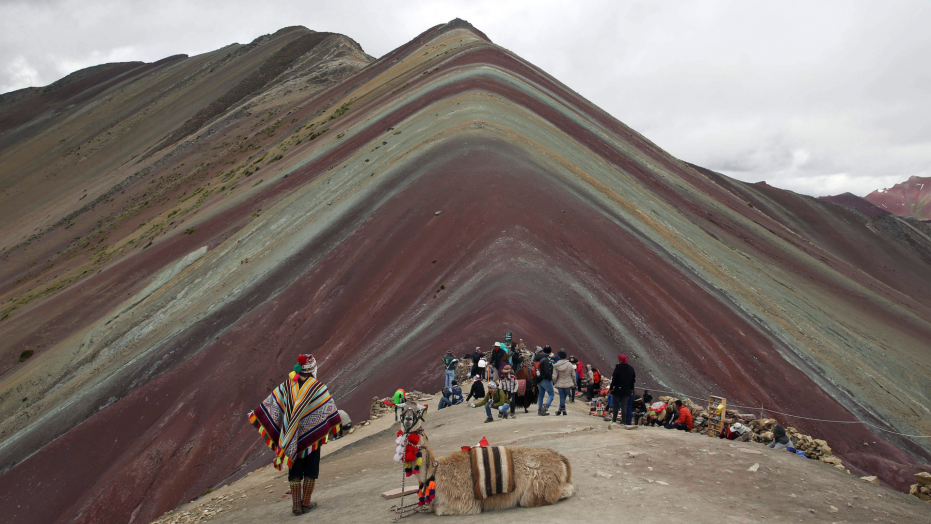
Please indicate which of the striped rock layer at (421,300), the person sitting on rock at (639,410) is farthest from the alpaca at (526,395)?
the striped rock layer at (421,300)

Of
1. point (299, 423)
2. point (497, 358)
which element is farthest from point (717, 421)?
point (299, 423)

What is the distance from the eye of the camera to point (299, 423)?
8.80 metres

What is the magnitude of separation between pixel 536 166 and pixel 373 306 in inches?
485

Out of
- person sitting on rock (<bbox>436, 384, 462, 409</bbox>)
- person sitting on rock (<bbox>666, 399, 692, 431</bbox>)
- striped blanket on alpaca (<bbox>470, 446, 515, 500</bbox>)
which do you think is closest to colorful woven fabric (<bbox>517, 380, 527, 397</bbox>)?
person sitting on rock (<bbox>436, 384, 462, 409</bbox>)

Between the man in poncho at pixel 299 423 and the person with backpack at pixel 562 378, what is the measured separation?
262 inches

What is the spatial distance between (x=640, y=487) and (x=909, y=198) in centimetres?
22375

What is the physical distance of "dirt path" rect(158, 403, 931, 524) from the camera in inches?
305

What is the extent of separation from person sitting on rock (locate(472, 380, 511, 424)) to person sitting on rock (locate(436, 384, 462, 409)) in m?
2.11

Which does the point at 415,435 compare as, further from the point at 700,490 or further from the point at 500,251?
the point at 500,251

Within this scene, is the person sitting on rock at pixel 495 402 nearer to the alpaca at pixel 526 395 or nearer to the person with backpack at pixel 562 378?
the alpaca at pixel 526 395

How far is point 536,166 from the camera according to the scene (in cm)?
3272

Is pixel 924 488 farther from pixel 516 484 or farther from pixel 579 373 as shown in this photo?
pixel 579 373

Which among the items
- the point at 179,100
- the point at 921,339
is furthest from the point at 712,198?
the point at 179,100

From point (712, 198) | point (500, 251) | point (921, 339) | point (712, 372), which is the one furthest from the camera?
point (712, 198)
